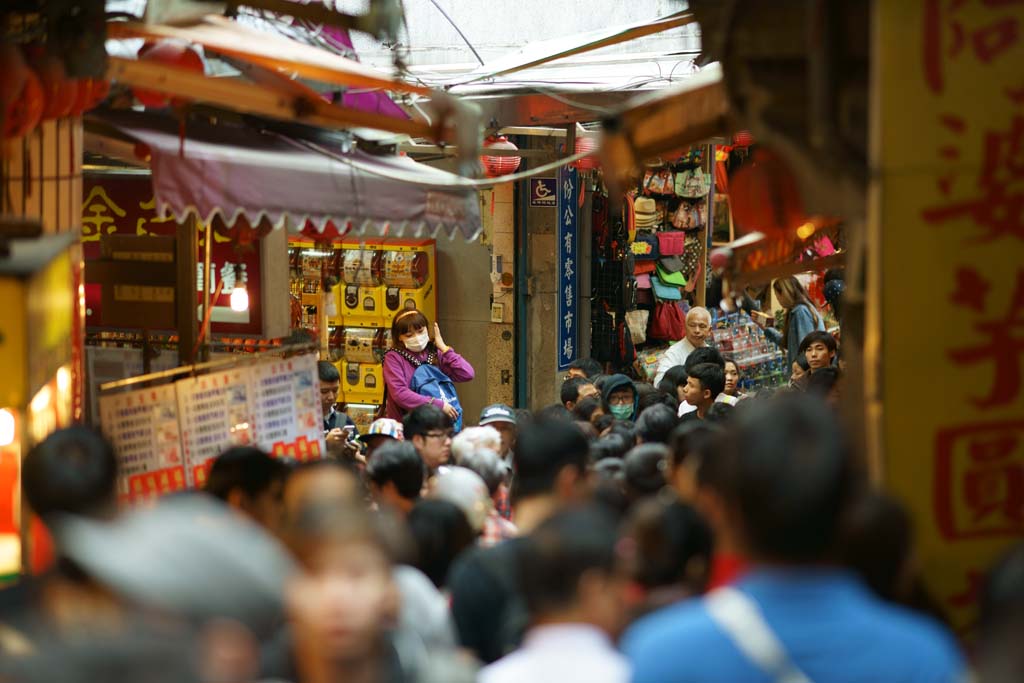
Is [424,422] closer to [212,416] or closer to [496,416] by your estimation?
[212,416]

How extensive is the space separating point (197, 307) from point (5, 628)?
6.61 m

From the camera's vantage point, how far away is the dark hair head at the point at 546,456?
5.29 meters

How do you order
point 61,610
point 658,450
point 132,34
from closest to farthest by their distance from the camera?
point 61,610 < point 658,450 < point 132,34

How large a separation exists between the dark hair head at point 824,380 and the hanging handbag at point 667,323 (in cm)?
735

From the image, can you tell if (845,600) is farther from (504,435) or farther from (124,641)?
(504,435)

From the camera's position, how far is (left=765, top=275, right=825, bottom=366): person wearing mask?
14.4 m

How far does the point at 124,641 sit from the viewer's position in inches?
90.4

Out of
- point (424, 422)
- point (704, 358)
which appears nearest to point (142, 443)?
point (424, 422)

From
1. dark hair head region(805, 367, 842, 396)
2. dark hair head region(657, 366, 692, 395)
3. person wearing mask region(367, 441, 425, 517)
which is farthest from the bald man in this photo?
person wearing mask region(367, 441, 425, 517)

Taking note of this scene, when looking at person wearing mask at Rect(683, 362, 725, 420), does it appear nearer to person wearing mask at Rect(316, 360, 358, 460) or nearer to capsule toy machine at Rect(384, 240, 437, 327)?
person wearing mask at Rect(316, 360, 358, 460)

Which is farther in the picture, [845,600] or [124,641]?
[845,600]

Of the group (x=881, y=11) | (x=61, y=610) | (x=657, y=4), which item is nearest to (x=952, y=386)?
(x=881, y=11)

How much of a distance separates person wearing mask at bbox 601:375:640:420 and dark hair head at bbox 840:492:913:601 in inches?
284

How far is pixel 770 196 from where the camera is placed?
6.37 meters
